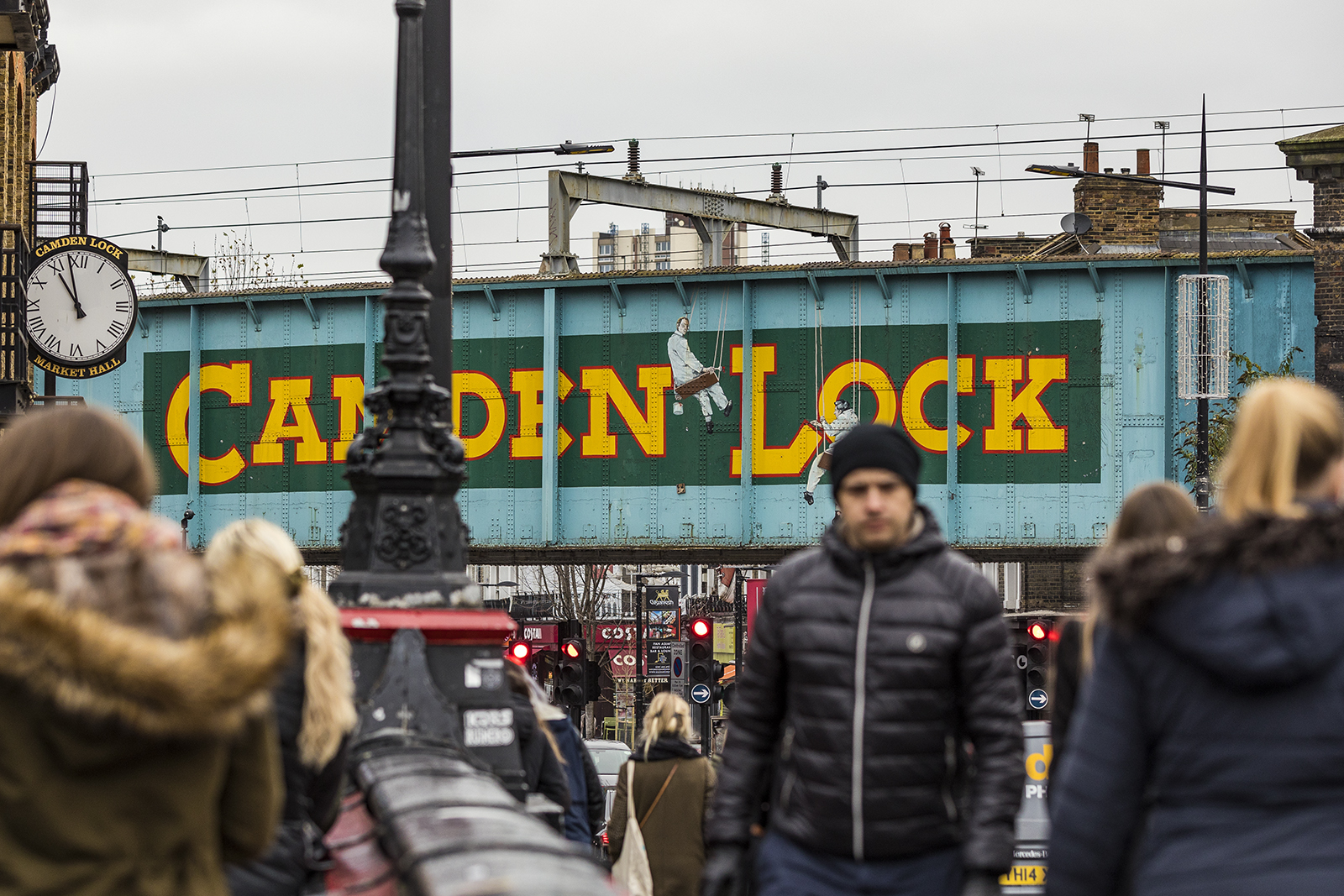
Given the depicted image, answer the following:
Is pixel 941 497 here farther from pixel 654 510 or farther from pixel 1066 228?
pixel 1066 228

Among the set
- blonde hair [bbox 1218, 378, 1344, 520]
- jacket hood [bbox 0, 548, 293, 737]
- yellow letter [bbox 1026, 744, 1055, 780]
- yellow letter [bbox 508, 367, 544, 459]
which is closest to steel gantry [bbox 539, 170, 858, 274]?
yellow letter [bbox 508, 367, 544, 459]

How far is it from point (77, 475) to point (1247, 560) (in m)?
2.18

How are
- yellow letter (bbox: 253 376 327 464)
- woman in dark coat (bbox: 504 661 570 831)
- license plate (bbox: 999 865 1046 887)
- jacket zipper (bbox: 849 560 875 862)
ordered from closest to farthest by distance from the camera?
1. jacket zipper (bbox: 849 560 875 862)
2. woman in dark coat (bbox: 504 661 570 831)
3. license plate (bbox: 999 865 1046 887)
4. yellow letter (bbox: 253 376 327 464)

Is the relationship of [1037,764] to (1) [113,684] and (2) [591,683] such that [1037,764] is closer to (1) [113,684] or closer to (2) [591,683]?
(1) [113,684]

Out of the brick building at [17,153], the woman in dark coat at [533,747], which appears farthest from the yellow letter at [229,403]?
the woman in dark coat at [533,747]

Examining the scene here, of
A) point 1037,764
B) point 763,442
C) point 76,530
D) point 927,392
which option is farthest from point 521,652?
point 76,530

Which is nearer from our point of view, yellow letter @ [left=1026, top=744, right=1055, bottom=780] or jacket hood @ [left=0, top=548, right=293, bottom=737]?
jacket hood @ [left=0, top=548, right=293, bottom=737]

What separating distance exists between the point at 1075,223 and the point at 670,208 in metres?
9.03

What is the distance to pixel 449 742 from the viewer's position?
7625 mm

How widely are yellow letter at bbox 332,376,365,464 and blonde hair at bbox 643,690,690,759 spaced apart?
22533 millimetres

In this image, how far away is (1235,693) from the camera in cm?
346

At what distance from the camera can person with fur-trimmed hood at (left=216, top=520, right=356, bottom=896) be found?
498 cm

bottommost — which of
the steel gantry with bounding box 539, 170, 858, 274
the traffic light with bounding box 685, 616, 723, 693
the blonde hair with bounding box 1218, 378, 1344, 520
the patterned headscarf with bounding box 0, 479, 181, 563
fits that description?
the traffic light with bounding box 685, 616, 723, 693

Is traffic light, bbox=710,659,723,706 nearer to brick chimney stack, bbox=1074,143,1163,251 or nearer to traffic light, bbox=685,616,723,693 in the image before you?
traffic light, bbox=685,616,723,693
